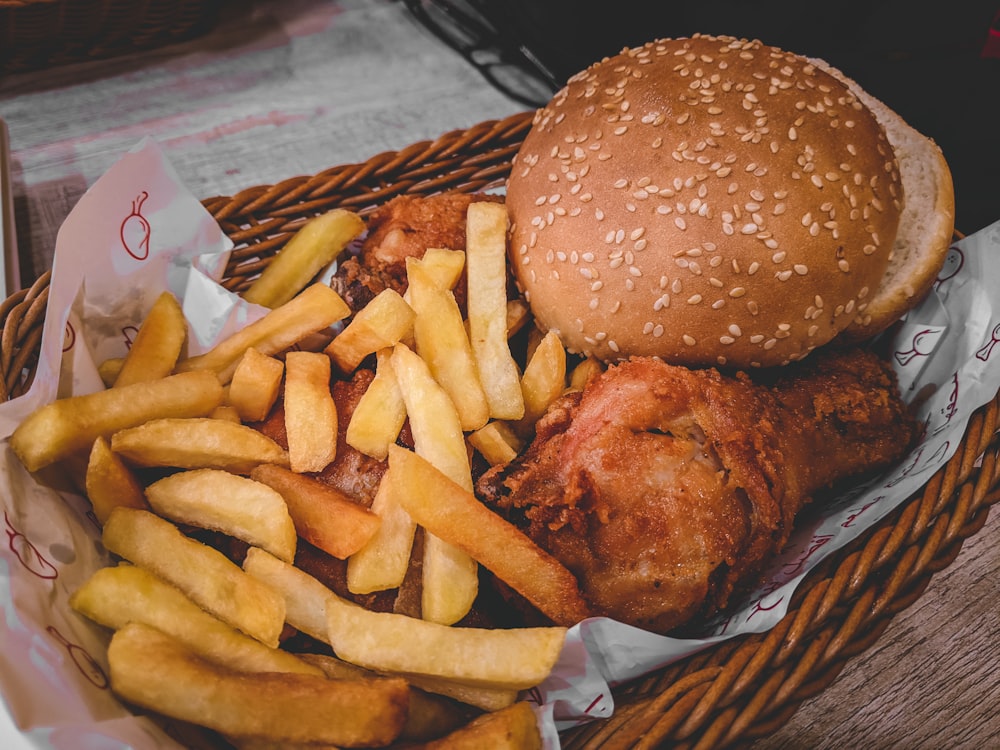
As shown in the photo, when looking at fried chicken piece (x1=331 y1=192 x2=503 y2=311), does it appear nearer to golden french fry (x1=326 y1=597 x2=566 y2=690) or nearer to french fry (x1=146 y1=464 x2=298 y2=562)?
french fry (x1=146 y1=464 x2=298 y2=562)

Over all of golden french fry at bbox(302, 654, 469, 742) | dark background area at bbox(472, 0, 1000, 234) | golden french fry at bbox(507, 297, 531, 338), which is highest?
dark background area at bbox(472, 0, 1000, 234)

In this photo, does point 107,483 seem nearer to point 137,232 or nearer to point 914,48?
point 137,232

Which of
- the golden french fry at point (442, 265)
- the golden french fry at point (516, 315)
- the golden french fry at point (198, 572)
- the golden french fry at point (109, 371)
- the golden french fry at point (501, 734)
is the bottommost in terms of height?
the golden french fry at point (501, 734)

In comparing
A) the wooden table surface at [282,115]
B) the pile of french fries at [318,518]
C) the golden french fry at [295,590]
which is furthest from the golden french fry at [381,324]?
the wooden table surface at [282,115]

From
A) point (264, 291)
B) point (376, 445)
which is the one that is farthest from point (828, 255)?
point (264, 291)

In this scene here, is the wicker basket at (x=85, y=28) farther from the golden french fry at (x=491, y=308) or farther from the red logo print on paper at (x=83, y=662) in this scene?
the red logo print on paper at (x=83, y=662)

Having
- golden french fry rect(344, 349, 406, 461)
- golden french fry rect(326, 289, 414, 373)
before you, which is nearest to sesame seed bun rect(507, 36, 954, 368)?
golden french fry rect(326, 289, 414, 373)

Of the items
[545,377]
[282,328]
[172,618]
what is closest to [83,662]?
[172,618]
